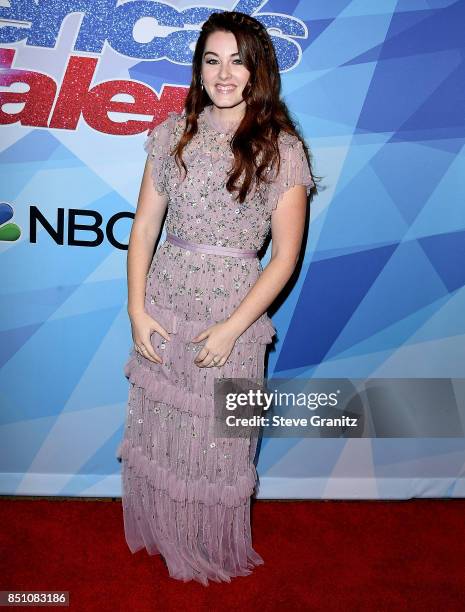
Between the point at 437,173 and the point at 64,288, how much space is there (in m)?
1.49

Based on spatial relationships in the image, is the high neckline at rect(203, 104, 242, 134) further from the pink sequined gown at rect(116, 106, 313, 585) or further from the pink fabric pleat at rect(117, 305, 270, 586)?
the pink fabric pleat at rect(117, 305, 270, 586)

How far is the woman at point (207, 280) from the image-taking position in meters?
2.04

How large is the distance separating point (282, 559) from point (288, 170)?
55.7 inches

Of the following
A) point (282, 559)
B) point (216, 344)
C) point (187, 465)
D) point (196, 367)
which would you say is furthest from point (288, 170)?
point (282, 559)

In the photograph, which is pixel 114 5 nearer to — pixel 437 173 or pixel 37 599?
pixel 437 173

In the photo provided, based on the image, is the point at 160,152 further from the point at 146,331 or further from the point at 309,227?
the point at 309,227

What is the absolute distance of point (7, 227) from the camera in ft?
8.48

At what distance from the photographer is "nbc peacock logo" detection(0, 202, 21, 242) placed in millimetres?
2566

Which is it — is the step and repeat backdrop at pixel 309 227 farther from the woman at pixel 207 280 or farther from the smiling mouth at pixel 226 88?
the smiling mouth at pixel 226 88

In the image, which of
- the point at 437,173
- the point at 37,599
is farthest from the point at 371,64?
the point at 37,599

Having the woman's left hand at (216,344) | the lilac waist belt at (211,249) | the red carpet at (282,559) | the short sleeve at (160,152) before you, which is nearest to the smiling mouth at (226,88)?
the short sleeve at (160,152)

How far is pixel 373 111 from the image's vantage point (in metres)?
2.54

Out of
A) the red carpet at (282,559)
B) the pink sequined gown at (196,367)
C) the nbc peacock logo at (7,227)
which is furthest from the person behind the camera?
the nbc peacock logo at (7,227)

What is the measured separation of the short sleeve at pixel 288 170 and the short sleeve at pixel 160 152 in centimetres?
35
